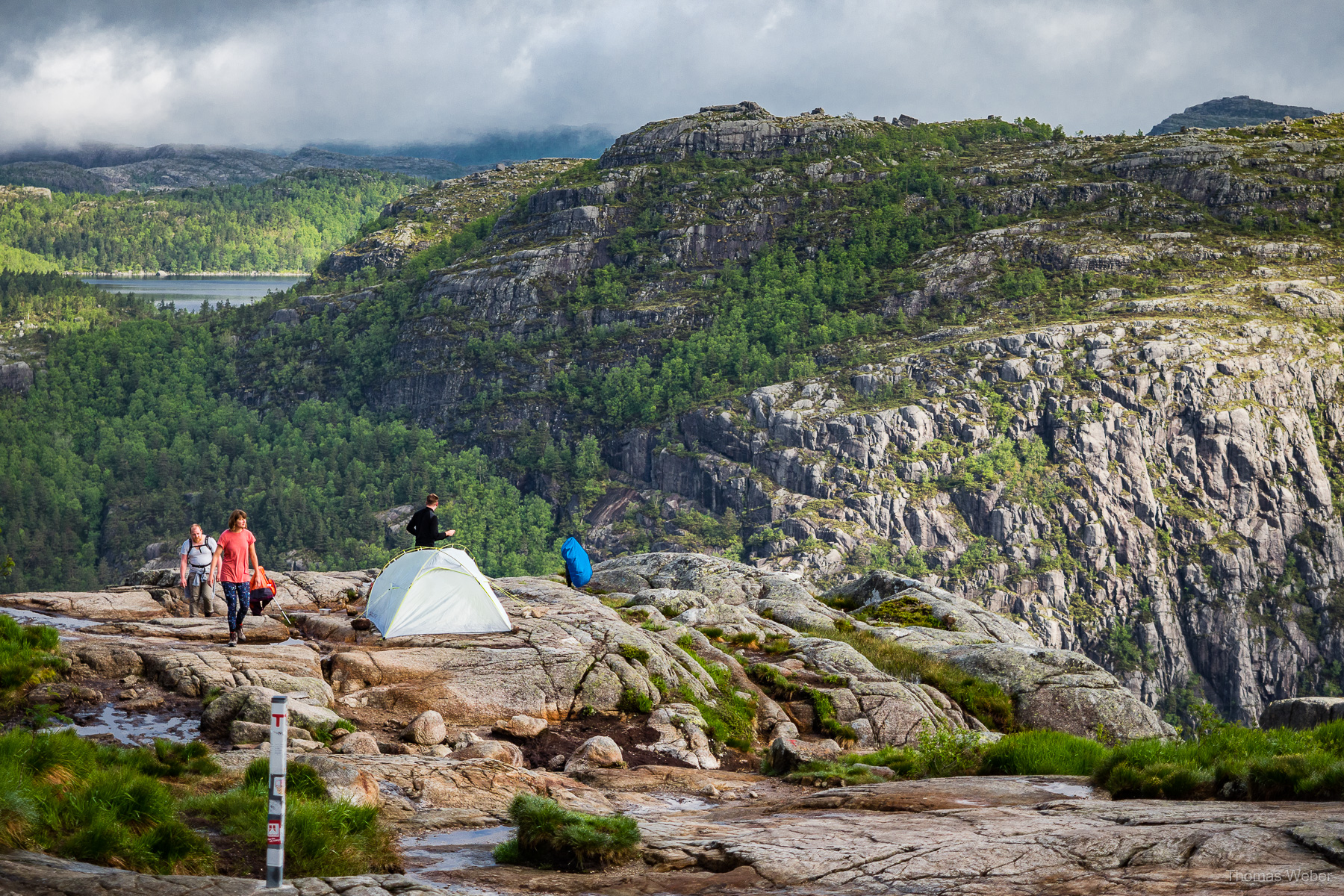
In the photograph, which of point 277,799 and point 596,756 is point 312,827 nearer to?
point 277,799

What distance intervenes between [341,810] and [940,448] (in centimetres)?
17498

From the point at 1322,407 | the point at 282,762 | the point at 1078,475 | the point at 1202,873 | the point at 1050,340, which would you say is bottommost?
the point at 1202,873

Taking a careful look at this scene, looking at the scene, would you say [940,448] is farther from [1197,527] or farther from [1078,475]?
[1197,527]

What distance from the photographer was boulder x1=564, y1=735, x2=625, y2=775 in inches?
745

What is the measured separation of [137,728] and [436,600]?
929 centimetres

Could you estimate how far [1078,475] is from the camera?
175000 mm

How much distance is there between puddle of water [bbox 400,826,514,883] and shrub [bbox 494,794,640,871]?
0.37 metres

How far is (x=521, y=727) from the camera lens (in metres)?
20.6

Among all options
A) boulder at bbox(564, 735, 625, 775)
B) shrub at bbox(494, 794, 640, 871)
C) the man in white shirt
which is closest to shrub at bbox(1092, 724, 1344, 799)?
shrub at bbox(494, 794, 640, 871)

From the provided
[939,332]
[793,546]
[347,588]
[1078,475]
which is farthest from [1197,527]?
[347,588]

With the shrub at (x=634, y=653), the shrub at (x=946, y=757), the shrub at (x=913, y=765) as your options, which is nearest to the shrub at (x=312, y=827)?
the shrub at (x=913, y=765)

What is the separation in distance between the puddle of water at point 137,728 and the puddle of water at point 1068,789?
14099 mm

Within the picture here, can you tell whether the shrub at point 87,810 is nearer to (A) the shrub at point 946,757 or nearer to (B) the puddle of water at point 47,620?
(A) the shrub at point 946,757

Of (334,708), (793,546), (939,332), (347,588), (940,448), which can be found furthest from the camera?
(939,332)
